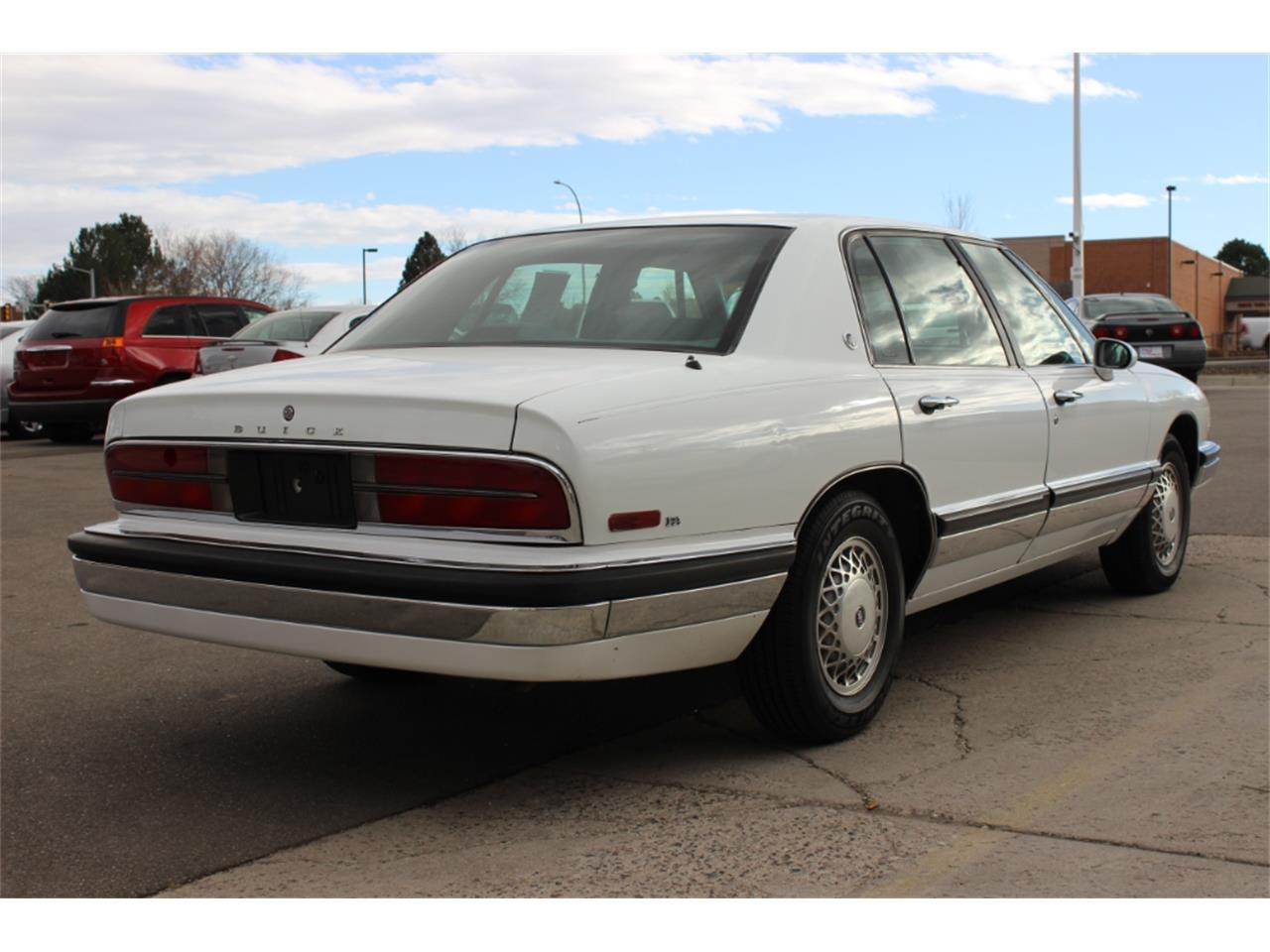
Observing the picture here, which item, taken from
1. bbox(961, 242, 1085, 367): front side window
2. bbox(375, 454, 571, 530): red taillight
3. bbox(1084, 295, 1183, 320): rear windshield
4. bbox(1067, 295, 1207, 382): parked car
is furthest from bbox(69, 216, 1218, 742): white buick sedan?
bbox(1084, 295, 1183, 320): rear windshield

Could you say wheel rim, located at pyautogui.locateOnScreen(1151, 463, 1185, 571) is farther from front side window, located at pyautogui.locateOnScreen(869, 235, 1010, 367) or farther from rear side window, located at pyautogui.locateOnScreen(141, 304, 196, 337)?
rear side window, located at pyautogui.locateOnScreen(141, 304, 196, 337)

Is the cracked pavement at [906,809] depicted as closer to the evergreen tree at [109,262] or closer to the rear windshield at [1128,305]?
the rear windshield at [1128,305]

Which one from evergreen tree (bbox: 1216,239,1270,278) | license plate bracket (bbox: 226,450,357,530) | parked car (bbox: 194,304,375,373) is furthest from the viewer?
evergreen tree (bbox: 1216,239,1270,278)

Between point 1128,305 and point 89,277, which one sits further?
point 89,277

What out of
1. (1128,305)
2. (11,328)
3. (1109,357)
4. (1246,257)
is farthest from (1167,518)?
(1246,257)

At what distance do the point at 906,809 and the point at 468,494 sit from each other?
4.45 feet

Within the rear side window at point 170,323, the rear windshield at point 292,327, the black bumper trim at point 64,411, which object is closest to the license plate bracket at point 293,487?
the rear windshield at point 292,327

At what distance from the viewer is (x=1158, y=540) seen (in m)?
6.42

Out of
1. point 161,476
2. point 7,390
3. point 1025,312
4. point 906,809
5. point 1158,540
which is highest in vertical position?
point 1025,312

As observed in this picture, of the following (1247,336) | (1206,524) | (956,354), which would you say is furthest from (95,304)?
(1247,336)

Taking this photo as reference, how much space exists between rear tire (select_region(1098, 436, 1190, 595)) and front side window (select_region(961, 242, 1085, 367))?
95 centimetres

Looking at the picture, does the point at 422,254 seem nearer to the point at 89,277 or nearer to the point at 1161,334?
the point at 89,277

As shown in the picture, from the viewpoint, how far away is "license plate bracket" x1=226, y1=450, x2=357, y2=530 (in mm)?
3613

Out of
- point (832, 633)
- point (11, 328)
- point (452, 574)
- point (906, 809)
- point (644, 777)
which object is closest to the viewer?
point (452, 574)
